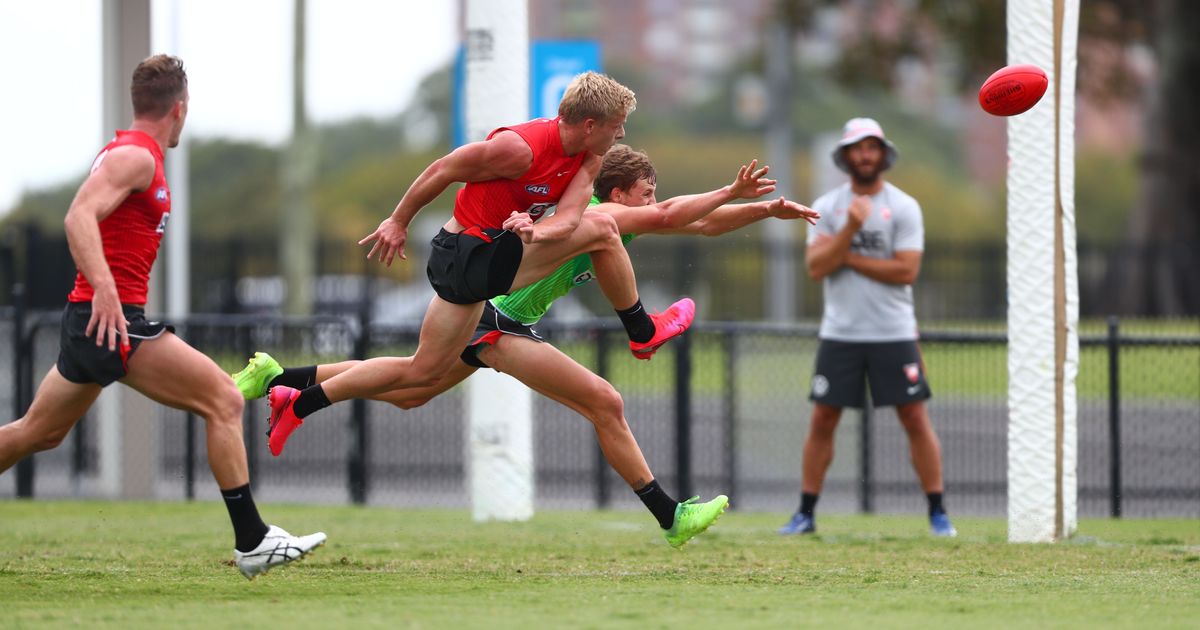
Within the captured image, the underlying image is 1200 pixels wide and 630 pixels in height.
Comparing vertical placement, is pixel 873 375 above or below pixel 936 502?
above

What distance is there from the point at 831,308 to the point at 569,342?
3810mm

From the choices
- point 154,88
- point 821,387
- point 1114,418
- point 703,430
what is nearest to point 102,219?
point 154,88

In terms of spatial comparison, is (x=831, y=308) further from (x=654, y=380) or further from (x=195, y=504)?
(x=195, y=504)

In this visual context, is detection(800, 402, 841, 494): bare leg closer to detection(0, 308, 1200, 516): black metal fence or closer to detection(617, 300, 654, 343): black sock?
detection(0, 308, 1200, 516): black metal fence

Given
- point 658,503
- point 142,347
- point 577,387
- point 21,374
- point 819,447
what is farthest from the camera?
point 21,374

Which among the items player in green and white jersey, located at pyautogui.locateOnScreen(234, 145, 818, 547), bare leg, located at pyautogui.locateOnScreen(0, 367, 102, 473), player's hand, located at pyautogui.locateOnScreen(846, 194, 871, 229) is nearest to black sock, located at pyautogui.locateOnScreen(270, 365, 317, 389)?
player in green and white jersey, located at pyautogui.locateOnScreen(234, 145, 818, 547)

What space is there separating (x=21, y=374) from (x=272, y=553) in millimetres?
6867

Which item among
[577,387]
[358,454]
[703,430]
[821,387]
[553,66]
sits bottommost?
[358,454]

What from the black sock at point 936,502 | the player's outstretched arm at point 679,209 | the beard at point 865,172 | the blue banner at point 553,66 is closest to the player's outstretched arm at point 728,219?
the player's outstretched arm at point 679,209

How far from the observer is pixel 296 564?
25.0 feet

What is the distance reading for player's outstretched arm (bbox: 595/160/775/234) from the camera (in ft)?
24.3

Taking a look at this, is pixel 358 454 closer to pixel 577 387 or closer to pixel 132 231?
pixel 577 387

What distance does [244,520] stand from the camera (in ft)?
21.7

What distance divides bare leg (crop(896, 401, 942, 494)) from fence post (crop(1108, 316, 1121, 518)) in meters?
2.61
